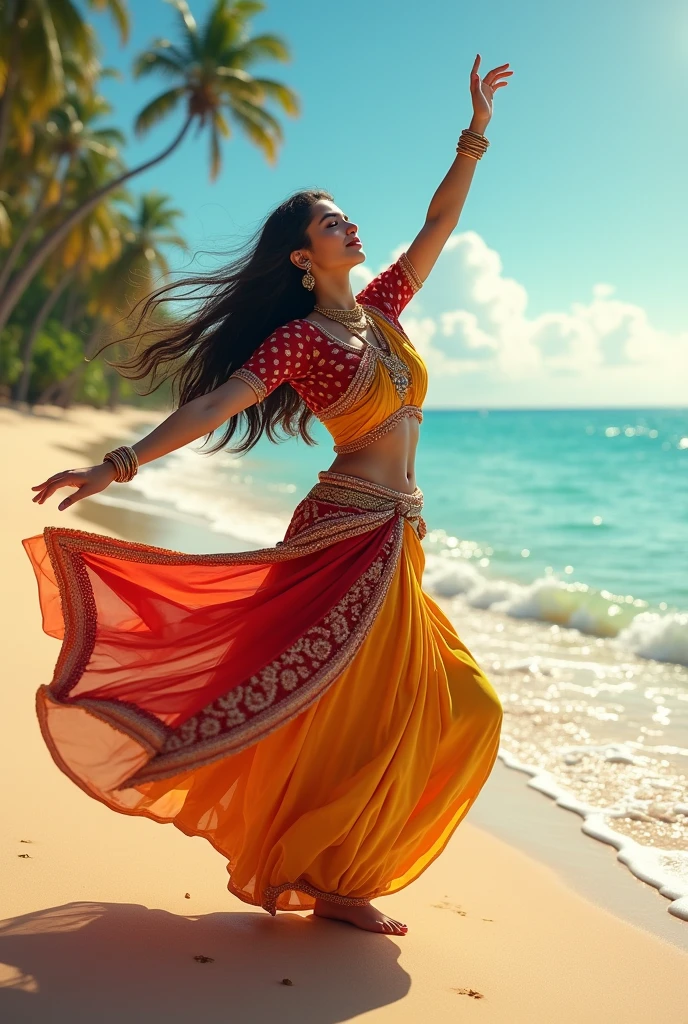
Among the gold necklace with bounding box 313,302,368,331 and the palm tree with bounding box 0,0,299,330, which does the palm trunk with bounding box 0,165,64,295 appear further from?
the gold necklace with bounding box 313,302,368,331

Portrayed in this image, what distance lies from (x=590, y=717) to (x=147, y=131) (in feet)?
76.4

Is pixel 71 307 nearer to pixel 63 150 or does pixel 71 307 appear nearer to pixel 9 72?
pixel 63 150

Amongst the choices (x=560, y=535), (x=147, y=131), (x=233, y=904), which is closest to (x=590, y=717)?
(x=233, y=904)

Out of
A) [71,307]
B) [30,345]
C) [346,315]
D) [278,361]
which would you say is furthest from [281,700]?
[71,307]

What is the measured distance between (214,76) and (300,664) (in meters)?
24.9

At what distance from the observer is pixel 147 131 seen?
25.8 metres

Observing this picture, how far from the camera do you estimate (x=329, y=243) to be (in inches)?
131

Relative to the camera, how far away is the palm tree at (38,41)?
19.7 meters

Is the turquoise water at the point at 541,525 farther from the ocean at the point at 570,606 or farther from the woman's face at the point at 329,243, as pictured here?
the woman's face at the point at 329,243

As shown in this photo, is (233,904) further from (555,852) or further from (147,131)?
(147,131)

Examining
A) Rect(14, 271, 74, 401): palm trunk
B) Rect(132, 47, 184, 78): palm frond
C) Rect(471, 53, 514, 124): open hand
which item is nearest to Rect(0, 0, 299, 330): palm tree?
Rect(132, 47, 184, 78): palm frond

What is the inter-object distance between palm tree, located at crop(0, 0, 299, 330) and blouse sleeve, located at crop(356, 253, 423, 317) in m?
22.6

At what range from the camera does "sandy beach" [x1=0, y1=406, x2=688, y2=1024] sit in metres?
2.56

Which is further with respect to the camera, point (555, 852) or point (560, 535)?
point (560, 535)
